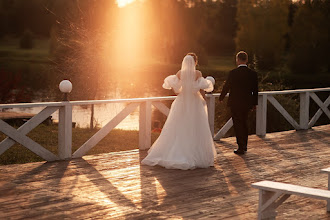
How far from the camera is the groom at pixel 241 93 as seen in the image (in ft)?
31.2

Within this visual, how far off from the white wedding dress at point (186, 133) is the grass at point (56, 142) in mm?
4811

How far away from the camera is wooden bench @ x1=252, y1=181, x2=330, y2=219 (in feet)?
17.8

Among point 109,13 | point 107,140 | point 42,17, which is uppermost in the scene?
point 42,17

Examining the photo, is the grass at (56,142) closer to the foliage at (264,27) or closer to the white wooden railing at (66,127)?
the white wooden railing at (66,127)

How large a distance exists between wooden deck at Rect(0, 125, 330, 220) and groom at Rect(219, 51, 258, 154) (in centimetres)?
39

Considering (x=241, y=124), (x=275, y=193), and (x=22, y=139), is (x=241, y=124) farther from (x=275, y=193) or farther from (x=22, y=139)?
(x=275, y=193)

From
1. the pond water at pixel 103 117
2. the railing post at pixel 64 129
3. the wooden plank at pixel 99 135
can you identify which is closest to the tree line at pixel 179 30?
the pond water at pixel 103 117

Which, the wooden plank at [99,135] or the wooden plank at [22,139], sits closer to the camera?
the wooden plank at [22,139]

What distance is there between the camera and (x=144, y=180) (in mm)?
7578

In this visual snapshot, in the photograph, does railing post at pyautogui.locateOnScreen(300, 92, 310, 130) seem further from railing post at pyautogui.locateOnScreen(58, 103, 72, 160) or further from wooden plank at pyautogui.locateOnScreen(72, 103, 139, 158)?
railing post at pyautogui.locateOnScreen(58, 103, 72, 160)

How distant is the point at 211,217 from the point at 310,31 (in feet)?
168

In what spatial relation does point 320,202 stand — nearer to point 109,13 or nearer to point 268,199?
point 268,199

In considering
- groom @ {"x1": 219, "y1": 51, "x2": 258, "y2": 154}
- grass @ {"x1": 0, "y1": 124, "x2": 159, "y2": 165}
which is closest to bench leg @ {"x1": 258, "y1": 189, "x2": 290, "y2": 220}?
groom @ {"x1": 219, "y1": 51, "x2": 258, "y2": 154}

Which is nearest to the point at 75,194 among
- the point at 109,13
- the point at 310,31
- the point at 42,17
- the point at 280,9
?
the point at 109,13
